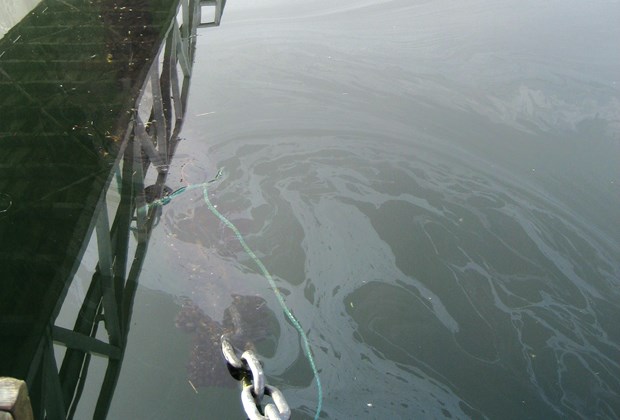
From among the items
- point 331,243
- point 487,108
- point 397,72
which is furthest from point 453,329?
point 397,72

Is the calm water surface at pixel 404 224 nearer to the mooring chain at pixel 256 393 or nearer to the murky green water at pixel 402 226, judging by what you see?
the murky green water at pixel 402 226

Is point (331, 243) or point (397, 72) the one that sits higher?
point (397, 72)

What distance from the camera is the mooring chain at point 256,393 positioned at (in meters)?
1.21

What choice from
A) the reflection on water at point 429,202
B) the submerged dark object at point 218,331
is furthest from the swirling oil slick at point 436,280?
the submerged dark object at point 218,331

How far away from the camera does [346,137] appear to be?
9.58 ft

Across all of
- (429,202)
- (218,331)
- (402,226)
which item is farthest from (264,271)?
(429,202)

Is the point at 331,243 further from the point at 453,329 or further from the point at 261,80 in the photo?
the point at 261,80

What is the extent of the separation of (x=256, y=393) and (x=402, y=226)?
4.10 ft

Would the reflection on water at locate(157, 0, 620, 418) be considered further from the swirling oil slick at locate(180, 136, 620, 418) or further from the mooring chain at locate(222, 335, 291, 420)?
the mooring chain at locate(222, 335, 291, 420)

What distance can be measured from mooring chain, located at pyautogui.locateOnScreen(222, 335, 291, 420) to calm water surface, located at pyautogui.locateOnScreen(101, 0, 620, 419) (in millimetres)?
301

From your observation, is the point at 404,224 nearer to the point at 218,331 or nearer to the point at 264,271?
the point at 264,271

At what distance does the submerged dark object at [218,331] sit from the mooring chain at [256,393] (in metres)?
0.30

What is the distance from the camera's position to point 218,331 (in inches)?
74.3

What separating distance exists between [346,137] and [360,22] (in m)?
1.56
